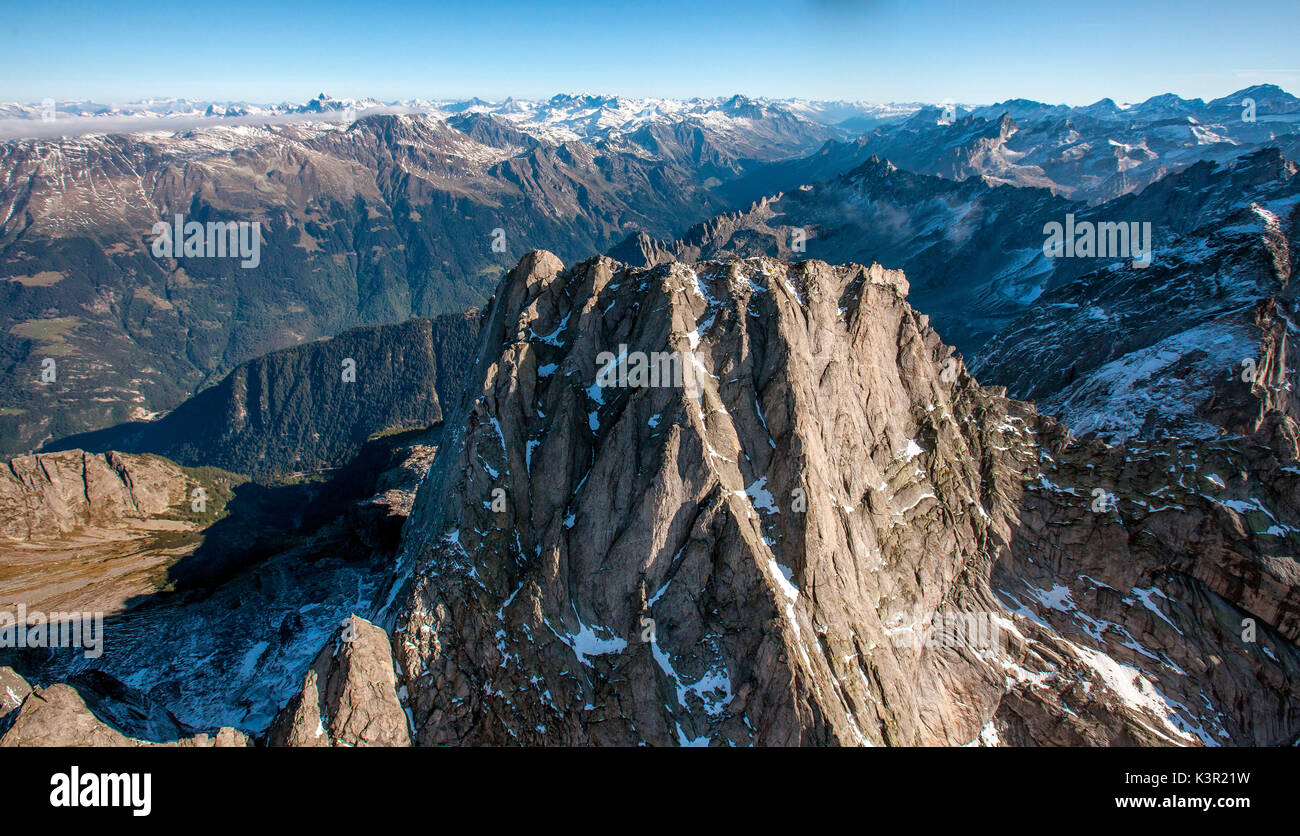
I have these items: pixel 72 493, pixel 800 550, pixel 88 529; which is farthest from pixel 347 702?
pixel 72 493

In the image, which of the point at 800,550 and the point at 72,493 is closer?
the point at 800,550

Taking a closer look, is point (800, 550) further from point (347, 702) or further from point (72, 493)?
point (72, 493)

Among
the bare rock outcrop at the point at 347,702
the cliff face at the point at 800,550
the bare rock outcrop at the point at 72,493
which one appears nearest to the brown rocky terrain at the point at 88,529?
the bare rock outcrop at the point at 72,493

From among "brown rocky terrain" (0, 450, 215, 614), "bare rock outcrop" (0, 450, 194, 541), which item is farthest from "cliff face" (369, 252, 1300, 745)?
"bare rock outcrop" (0, 450, 194, 541)

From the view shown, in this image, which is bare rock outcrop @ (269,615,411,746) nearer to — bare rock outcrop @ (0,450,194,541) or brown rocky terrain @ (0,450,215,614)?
brown rocky terrain @ (0,450,215,614)

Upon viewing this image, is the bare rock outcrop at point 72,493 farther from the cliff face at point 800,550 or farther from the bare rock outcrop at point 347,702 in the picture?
the bare rock outcrop at point 347,702

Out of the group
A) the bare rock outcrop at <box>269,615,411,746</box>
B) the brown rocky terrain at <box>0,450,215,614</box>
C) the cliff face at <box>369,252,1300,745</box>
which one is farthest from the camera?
the brown rocky terrain at <box>0,450,215,614</box>
